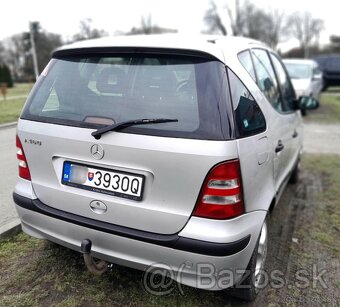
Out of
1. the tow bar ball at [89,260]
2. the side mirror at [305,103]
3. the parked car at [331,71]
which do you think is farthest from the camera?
the parked car at [331,71]

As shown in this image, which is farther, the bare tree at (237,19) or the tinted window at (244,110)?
the bare tree at (237,19)

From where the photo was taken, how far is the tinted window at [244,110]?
2.01 meters

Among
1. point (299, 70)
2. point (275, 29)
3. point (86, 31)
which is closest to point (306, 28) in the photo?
point (275, 29)

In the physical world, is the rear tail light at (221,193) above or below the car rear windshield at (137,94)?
below

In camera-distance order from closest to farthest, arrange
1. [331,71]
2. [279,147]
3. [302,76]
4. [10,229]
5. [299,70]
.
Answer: [279,147], [10,229], [302,76], [299,70], [331,71]

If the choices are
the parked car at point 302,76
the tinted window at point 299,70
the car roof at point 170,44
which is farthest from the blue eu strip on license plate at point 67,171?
the tinted window at point 299,70

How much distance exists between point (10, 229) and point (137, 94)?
6.43 feet

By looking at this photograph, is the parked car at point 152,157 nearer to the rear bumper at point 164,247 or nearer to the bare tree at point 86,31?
the rear bumper at point 164,247

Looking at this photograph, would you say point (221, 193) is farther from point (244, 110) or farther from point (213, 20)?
point (213, 20)

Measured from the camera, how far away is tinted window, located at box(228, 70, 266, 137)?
2.01 m

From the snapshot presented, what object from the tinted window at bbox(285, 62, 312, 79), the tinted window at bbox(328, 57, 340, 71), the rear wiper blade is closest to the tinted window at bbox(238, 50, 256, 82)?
the rear wiper blade

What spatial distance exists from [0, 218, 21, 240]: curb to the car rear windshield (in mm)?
1280

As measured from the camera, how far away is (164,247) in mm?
1969

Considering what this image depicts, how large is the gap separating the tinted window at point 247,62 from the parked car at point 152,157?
0.03m
